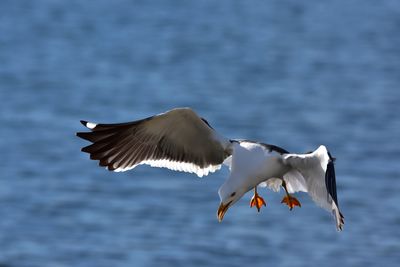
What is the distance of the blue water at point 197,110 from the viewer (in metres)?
14.6

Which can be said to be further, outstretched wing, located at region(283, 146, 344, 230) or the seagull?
the seagull

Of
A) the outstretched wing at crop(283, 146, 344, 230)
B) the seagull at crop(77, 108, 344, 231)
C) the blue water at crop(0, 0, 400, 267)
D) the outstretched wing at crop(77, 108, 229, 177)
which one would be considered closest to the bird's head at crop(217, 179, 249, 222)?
the seagull at crop(77, 108, 344, 231)

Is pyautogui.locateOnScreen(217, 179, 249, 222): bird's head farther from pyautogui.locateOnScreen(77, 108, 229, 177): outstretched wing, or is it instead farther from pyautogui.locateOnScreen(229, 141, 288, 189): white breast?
pyautogui.locateOnScreen(77, 108, 229, 177): outstretched wing

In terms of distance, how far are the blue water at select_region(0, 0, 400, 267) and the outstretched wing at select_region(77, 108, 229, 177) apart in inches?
213

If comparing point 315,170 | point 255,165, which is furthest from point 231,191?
point 315,170

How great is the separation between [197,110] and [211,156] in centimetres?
1050

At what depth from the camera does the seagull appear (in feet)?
25.2

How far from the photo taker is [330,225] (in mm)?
15273

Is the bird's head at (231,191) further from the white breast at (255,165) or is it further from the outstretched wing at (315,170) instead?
the outstretched wing at (315,170)

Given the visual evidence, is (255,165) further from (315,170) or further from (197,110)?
(197,110)

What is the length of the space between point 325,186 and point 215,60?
1580cm

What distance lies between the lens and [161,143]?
27.7 feet

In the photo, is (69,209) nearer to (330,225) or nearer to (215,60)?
(330,225)

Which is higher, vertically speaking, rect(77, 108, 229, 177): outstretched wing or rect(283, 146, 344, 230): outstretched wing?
rect(77, 108, 229, 177): outstretched wing
